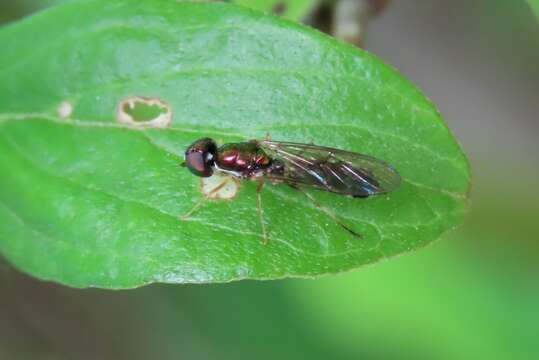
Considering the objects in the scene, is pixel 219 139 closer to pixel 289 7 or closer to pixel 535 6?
pixel 289 7

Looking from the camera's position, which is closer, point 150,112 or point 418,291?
point 150,112

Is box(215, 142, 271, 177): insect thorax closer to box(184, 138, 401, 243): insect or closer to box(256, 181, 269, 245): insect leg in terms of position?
box(184, 138, 401, 243): insect

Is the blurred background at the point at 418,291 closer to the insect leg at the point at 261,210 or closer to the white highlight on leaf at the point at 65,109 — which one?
the insect leg at the point at 261,210

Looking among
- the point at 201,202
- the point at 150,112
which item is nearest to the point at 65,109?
the point at 150,112

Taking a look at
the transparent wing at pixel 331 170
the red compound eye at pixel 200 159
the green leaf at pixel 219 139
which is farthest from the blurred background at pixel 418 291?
the red compound eye at pixel 200 159

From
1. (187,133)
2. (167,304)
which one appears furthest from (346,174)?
(167,304)

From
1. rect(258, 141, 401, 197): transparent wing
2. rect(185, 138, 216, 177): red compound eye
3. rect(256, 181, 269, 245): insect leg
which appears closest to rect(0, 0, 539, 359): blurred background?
rect(258, 141, 401, 197): transparent wing

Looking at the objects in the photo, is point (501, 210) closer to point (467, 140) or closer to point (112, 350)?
point (467, 140)
